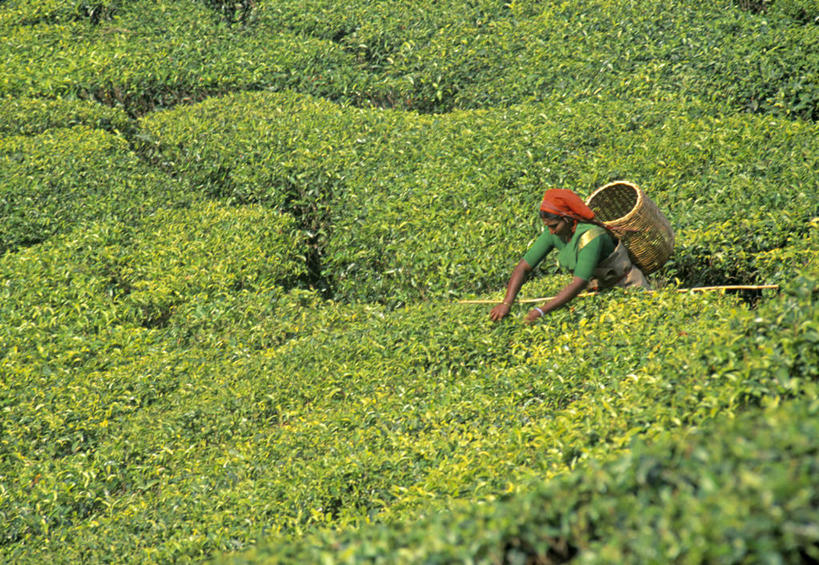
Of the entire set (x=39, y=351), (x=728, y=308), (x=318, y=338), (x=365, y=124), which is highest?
(x=728, y=308)

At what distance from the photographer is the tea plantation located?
133 inches

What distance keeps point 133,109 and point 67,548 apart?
10.6 metres

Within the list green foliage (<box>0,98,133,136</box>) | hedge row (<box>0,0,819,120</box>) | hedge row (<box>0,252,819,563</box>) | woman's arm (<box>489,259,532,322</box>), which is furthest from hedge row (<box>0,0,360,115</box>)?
woman's arm (<box>489,259,532,322</box>)

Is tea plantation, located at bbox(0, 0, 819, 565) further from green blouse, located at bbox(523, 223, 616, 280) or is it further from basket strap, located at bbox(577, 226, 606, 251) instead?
basket strap, located at bbox(577, 226, 606, 251)

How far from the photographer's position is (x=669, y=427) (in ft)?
14.0

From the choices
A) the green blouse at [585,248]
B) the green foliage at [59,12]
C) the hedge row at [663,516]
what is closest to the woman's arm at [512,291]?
the green blouse at [585,248]

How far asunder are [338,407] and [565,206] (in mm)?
2613

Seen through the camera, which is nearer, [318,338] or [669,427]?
[669,427]

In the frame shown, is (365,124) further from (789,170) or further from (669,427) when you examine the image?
(669,427)

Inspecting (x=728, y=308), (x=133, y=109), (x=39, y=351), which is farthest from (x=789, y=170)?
(x=133, y=109)

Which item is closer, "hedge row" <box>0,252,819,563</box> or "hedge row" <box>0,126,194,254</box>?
"hedge row" <box>0,252,819,563</box>

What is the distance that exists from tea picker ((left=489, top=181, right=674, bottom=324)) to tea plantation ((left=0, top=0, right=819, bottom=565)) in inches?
9.6

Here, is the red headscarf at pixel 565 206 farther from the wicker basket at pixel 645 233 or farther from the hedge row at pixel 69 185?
the hedge row at pixel 69 185

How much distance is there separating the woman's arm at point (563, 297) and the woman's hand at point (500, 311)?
248mm
